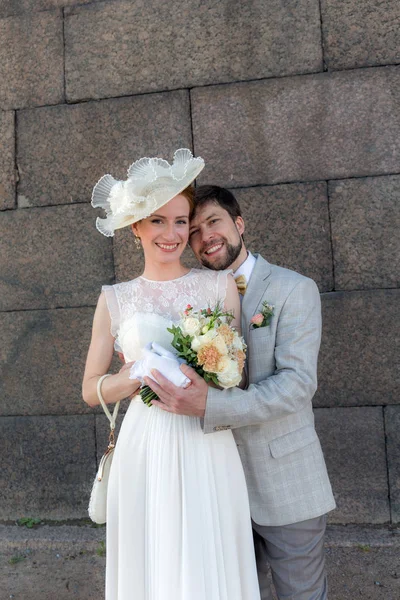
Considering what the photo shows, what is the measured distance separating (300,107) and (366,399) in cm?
193

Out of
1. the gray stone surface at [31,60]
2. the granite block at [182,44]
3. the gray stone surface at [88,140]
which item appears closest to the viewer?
the granite block at [182,44]

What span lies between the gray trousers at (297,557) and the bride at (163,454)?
0.12 metres

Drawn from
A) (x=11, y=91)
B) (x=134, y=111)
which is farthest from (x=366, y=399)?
(x=11, y=91)

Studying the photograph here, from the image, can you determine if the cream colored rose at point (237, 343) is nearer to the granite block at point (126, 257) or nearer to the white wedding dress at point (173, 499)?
the white wedding dress at point (173, 499)

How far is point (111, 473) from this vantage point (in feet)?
9.34

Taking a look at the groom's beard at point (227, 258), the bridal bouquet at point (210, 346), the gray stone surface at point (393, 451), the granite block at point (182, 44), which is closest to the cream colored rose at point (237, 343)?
the bridal bouquet at point (210, 346)

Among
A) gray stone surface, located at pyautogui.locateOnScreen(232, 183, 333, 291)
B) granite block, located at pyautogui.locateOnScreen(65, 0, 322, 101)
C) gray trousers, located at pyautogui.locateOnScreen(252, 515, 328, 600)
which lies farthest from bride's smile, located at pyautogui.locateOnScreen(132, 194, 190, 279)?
granite block, located at pyautogui.locateOnScreen(65, 0, 322, 101)

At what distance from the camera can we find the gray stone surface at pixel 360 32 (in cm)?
413

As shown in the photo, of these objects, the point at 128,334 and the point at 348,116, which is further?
the point at 348,116

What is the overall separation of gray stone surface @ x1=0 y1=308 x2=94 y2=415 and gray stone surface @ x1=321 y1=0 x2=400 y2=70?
2.37m

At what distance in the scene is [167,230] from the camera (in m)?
2.84

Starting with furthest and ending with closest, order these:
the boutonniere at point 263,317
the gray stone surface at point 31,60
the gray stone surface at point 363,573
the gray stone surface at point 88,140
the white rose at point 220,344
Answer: the gray stone surface at point 31,60, the gray stone surface at point 88,140, the gray stone surface at point 363,573, the boutonniere at point 263,317, the white rose at point 220,344

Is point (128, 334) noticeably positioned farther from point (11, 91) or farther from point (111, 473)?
point (11, 91)

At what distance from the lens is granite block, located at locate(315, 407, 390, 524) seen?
412 centimetres
